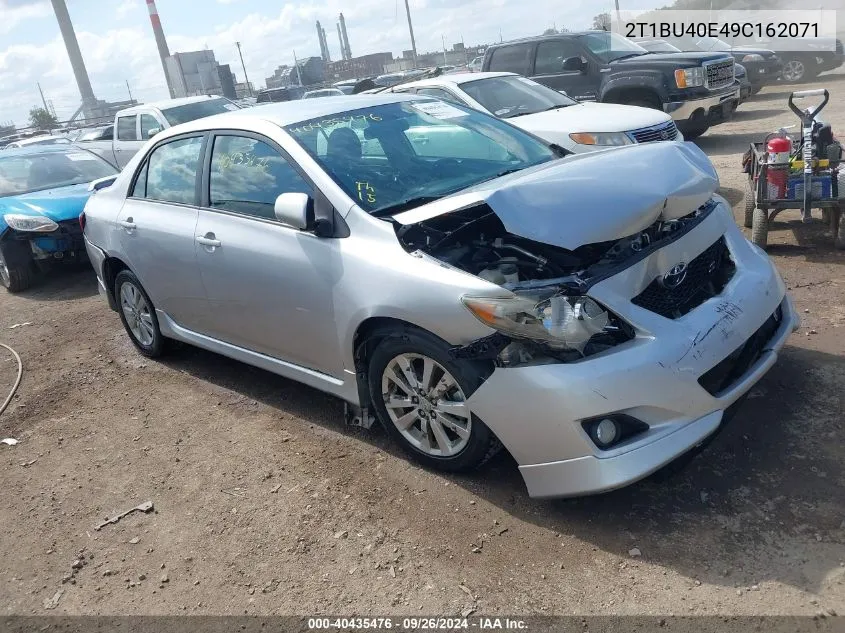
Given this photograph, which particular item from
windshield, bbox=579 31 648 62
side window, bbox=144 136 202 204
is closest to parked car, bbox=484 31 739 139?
windshield, bbox=579 31 648 62

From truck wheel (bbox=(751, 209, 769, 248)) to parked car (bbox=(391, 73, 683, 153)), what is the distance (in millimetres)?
1935

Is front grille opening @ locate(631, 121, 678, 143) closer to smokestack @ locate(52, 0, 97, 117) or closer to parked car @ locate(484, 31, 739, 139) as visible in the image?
parked car @ locate(484, 31, 739, 139)

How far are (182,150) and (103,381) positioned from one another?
1.87 metres

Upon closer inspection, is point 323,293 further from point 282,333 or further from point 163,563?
point 163,563

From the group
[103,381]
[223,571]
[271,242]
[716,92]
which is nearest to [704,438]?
[223,571]

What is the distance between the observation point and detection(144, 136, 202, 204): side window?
14.8 feet

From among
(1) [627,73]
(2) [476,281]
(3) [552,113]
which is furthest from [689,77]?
(2) [476,281]

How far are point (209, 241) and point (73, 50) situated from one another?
8382 cm

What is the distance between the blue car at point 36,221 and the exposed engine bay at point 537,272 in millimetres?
6011

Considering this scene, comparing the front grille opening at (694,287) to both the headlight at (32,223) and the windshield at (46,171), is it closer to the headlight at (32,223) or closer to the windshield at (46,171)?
the headlight at (32,223)

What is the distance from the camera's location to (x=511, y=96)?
29.2 feet

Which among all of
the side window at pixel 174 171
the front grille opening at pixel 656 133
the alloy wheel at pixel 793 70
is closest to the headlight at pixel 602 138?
the front grille opening at pixel 656 133

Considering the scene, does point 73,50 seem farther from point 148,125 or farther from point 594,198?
point 594,198

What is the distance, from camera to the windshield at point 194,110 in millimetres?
11742
